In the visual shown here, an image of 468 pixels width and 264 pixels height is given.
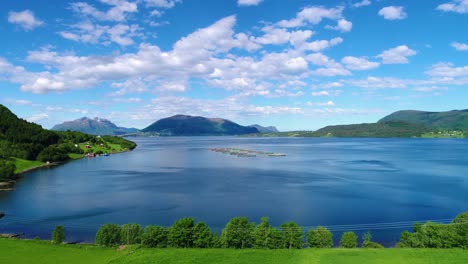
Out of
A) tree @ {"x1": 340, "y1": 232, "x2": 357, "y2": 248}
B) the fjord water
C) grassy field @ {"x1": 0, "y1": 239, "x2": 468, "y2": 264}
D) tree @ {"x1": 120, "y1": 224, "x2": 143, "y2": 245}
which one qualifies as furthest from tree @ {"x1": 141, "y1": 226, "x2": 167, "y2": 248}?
tree @ {"x1": 340, "y1": 232, "x2": 357, "y2": 248}

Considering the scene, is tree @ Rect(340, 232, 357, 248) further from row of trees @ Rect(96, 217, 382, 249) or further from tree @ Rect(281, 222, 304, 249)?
tree @ Rect(281, 222, 304, 249)

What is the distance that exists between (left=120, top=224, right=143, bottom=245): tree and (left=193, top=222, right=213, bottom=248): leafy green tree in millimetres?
4566

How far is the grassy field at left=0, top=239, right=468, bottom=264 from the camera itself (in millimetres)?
22594

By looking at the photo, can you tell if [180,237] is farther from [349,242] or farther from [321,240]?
[349,242]

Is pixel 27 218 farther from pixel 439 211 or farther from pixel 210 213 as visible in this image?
pixel 439 211

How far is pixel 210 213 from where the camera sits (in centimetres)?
4156

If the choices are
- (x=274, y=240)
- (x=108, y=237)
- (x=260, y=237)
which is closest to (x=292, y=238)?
(x=274, y=240)

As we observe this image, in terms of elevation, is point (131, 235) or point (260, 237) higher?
point (131, 235)

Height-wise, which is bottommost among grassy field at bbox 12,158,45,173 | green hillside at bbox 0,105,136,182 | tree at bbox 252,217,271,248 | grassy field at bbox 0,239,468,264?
grassy field at bbox 0,239,468,264

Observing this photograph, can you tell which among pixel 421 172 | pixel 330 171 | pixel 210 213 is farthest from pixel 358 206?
pixel 421 172

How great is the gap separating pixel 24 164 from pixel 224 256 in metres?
78.9

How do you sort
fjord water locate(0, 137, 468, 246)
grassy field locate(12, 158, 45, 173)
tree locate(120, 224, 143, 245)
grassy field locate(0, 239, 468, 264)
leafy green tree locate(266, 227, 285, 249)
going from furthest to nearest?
grassy field locate(12, 158, 45, 173) < fjord water locate(0, 137, 468, 246) < tree locate(120, 224, 143, 245) < leafy green tree locate(266, 227, 285, 249) < grassy field locate(0, 239, 468, 264)

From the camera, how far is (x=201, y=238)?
85.4ft

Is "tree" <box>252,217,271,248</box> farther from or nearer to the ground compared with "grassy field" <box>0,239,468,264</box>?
farther from the ground
